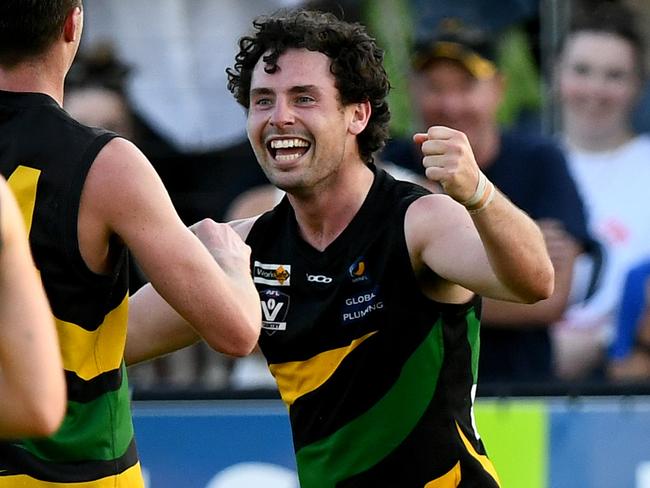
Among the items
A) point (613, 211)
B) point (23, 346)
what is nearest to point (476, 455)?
point (23, 346)

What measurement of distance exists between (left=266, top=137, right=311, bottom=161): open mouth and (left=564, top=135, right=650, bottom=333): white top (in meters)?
2.61

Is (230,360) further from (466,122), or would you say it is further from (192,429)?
(466,122)

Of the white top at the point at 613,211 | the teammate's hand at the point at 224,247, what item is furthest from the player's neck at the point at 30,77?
the white top at the point at 613,211

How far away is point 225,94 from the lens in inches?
296

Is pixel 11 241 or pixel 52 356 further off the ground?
pixel 11 241

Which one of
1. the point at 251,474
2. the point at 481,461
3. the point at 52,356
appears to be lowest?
the point at 251,474

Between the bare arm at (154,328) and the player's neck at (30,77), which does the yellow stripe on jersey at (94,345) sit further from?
the bare arm at (154,328)

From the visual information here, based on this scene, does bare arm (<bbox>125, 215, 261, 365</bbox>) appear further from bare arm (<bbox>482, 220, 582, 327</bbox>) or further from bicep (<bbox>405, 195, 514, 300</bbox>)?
bare arm (<bbox>482, 220, 582, 327</bbox>)

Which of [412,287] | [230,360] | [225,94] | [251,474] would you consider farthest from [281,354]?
[225,94]

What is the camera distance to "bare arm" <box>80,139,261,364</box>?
3020 millimetres

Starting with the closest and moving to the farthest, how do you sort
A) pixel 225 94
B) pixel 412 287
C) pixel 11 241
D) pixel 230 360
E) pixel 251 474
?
1. pixel 11 241
2. pixel 412 287
3. pixel 251 474
4. pixel 230 360
5. pixel 225 94

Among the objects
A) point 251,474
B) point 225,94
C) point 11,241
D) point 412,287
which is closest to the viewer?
point 11,241

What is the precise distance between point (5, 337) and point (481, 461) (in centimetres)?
201

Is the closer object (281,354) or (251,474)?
(281,354)
